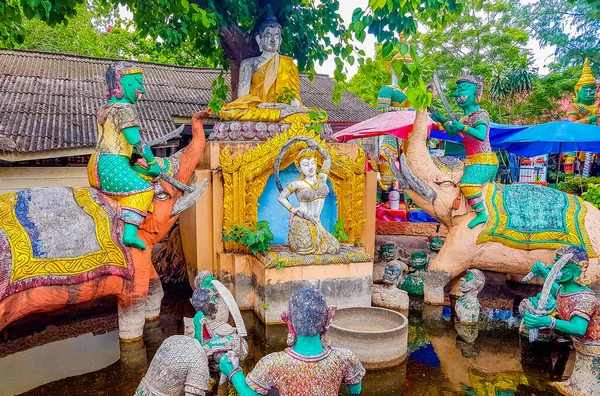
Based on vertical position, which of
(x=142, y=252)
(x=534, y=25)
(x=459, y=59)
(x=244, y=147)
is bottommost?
(x=142, y=252)

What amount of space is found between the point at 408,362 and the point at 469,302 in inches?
61.0

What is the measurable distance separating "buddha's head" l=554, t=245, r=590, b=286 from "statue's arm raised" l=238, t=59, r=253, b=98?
544cm

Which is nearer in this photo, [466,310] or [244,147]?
[466,310]

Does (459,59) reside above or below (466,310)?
above

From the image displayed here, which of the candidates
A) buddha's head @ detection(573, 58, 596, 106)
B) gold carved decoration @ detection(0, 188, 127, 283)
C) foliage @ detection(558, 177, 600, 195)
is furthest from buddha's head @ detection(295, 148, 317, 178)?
buddha's head @ detection(573, 58, 596, 106)

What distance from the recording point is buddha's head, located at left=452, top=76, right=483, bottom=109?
6.52m

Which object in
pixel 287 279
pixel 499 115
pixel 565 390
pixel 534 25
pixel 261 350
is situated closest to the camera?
pixel 565 390

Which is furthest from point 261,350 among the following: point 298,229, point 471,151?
point 471,151

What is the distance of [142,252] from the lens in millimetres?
5422

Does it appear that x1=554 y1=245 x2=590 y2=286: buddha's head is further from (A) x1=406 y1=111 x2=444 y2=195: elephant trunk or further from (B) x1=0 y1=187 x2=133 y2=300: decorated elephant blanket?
(B) x1=0 y1=187 x2=133 y2=300: decorated elephant blanket

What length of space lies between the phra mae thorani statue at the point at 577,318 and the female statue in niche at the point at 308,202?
2.74 meters

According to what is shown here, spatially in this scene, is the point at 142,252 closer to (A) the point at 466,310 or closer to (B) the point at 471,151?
(A) the point at 466,310

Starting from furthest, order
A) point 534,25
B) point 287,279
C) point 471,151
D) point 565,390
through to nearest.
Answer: point 534,25
point 471,151
point 287,279
point 565,390

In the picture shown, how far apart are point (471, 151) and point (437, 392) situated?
3550mm
